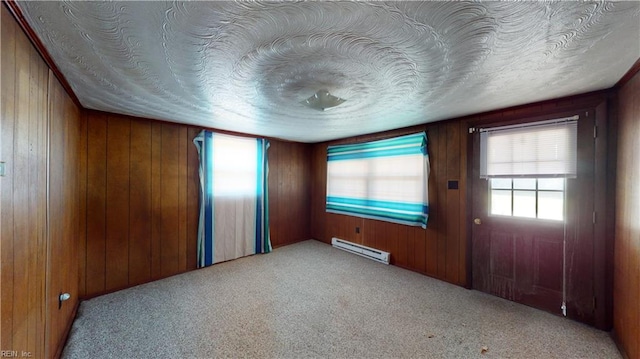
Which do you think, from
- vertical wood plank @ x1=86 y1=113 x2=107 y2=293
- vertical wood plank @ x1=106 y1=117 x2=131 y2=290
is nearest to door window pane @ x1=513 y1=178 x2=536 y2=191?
vertical wood plank @ x1=106 y1=117 x2=131 y2=290

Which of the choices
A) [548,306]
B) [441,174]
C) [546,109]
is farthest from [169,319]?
[546,109]

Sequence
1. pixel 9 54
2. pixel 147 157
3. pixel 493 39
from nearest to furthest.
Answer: pixel 9 54 < pixel 493 39 < pixel 147 157

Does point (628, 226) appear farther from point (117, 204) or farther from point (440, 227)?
point (117, 204)

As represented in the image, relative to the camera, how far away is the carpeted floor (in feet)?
6.04

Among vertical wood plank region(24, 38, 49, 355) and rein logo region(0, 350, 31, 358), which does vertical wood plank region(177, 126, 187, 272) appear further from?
rein logo region(0, 350, 31, 358)

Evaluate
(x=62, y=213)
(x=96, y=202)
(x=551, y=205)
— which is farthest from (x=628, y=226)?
(x=96, y=202)

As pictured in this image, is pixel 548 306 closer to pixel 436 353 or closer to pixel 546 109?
pixel 436 353

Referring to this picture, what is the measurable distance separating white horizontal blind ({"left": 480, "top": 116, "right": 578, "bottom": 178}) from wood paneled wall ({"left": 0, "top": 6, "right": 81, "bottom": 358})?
12.1 feet

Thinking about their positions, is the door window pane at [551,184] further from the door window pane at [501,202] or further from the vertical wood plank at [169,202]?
the vertical wood plank at [169,202]

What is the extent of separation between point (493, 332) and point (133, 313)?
3330 mm

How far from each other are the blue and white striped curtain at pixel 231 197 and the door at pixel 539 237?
3.13 meters

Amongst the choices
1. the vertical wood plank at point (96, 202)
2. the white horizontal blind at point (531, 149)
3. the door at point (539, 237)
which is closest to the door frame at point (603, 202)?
the door at point (539, 237)

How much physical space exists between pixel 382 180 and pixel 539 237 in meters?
1.94

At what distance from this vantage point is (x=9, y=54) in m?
1.07
